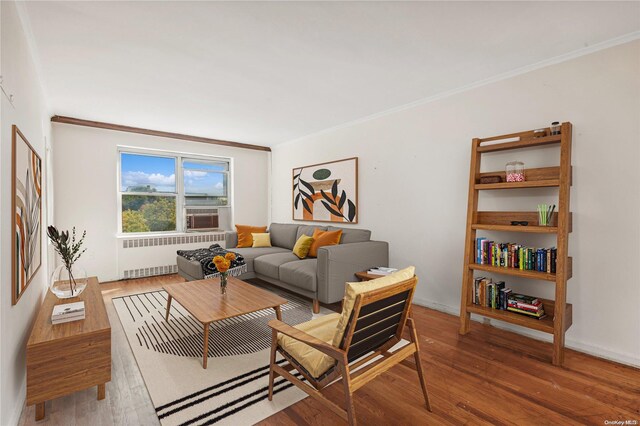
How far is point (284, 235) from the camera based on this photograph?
17.2ft

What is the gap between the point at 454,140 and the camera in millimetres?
3430

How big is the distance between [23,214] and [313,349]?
2.04 meters

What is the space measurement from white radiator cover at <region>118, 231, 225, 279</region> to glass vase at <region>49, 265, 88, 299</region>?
7.94 ft

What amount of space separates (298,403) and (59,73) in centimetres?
354

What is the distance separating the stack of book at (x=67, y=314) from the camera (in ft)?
6.61

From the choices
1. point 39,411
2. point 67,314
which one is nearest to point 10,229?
point 67,314

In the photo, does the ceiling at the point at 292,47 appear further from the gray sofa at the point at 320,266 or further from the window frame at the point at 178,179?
the gray sofa at the point at 320,266

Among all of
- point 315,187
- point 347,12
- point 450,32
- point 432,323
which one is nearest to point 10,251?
point 347,12

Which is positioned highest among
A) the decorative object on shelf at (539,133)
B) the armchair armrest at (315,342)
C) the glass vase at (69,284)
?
the decorative object on shelf at (539,133)

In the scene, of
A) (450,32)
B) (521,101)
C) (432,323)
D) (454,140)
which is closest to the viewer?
(450,32)

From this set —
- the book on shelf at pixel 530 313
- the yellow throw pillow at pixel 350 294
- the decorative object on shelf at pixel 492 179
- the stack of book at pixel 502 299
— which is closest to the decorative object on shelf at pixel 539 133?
the decorative object on shelf at pixel 492 179

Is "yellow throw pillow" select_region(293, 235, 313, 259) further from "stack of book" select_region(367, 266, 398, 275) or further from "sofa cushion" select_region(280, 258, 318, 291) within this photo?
"stack of book" select_region(367, 266, 398, 275)

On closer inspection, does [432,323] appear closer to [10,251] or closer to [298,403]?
[298,403]

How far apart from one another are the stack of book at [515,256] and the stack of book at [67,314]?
3204 mm
